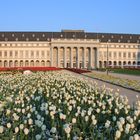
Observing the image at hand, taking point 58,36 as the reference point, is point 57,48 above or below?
below

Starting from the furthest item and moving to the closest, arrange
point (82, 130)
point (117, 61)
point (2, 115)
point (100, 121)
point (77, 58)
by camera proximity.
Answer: point (117, 61), point (77, 58), point (2, 115), point (100, 121), point (82, 130)

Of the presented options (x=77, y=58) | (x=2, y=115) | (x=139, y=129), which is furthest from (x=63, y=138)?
(x=77, y=58)

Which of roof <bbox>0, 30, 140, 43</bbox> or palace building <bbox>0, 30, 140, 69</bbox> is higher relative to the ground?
roof <bbox>0, 30, 140, 43</bbox>

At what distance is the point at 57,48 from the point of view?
422 ft

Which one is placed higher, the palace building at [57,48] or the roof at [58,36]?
the roof at [58,36]

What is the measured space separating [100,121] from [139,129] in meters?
1.26

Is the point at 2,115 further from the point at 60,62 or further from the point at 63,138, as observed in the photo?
the point at 60,62

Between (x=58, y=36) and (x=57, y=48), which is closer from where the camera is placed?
(x=57, y=48)

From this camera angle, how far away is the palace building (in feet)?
419

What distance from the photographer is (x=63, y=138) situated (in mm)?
7328

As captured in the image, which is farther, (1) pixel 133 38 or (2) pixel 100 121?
(1) pixel 133 38

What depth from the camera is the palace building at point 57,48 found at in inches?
5022

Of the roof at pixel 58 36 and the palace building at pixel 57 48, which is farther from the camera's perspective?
the roof at pixel 58 36

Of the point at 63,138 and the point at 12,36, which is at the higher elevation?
the point at 12,36
